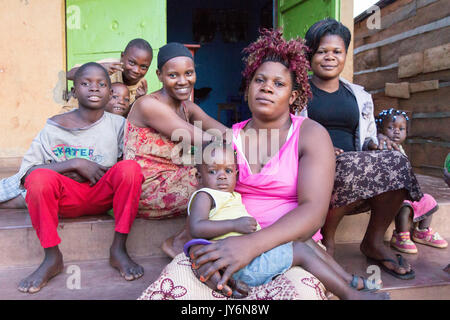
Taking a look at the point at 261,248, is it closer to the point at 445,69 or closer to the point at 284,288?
the point at 284,288

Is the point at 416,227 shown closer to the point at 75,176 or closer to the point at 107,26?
the point at 75,176

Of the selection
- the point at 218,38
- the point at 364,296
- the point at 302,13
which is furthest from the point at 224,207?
the point at 218,38

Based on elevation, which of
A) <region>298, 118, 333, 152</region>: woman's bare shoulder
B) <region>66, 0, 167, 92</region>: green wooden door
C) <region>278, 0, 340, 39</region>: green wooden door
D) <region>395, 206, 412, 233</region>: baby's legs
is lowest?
<region>395, 206, 412, 233</region>: baby's legs

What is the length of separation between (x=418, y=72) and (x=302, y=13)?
1.81m

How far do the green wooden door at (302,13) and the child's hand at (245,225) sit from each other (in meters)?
3.49

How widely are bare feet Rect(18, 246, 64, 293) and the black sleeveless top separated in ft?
5.62

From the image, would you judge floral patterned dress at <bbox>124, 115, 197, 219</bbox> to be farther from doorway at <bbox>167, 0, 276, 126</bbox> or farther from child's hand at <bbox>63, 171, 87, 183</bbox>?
doorway at <bbox>167, 0, 276, 126</bbox>

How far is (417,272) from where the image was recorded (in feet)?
7.33

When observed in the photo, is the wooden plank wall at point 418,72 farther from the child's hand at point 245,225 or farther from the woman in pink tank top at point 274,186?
the child's hand at point 245,225

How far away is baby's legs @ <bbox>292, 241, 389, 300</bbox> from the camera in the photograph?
5.15 feet

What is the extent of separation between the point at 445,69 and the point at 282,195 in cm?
398

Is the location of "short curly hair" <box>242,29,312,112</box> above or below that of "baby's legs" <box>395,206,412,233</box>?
above

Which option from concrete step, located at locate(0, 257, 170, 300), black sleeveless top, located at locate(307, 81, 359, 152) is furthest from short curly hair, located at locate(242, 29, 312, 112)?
concrete step, located at locate(0, 257, 170, 300)
